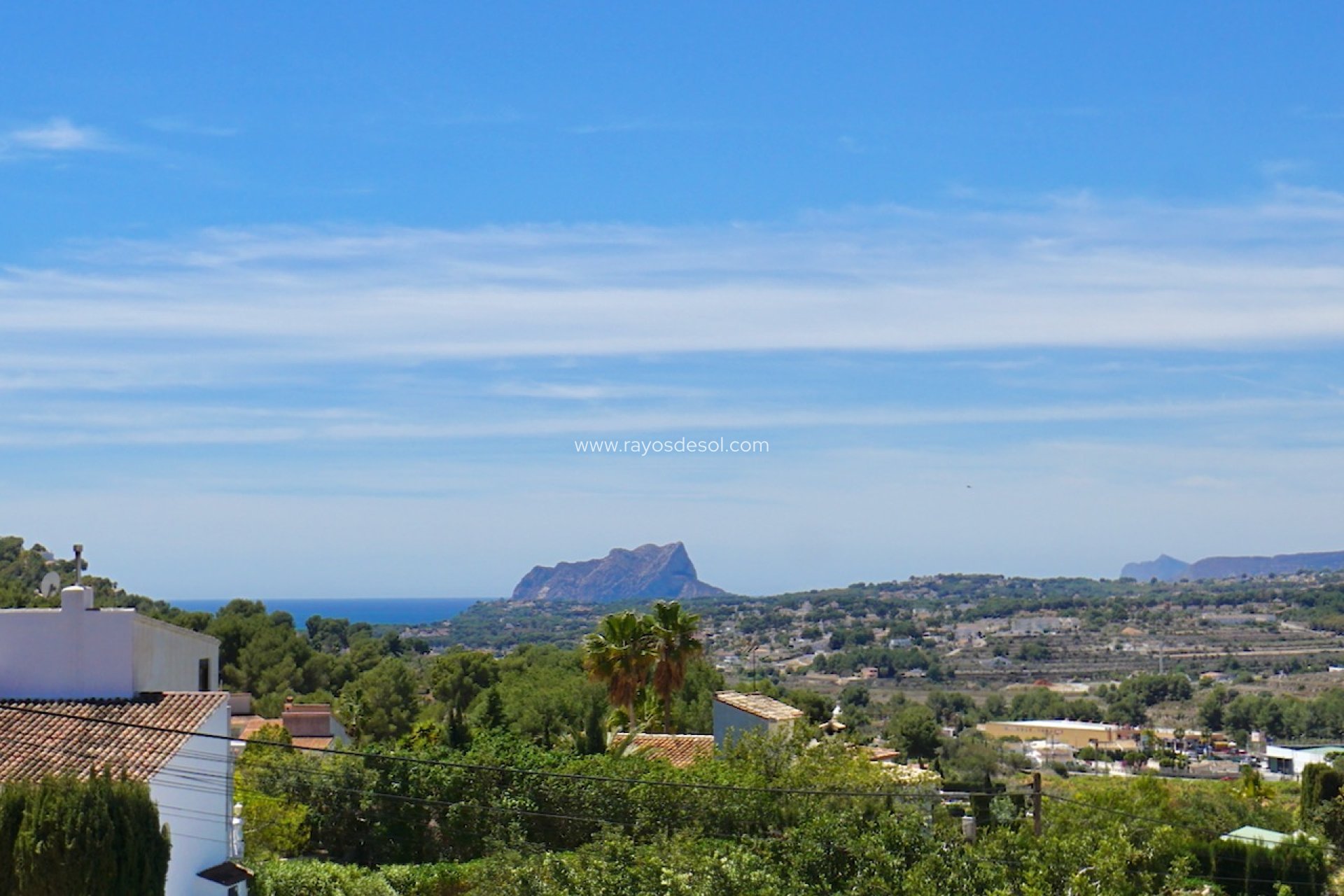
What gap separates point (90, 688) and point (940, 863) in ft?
45.0

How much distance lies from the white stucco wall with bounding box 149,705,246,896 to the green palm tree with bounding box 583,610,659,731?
21.1m

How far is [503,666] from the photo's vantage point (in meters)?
71.8

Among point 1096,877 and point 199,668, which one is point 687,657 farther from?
point 1096,877

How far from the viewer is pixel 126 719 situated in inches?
837

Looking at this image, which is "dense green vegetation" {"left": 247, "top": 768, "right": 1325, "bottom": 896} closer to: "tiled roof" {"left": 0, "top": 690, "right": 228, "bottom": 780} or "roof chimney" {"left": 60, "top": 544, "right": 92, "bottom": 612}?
"tiled roof" {"left": 0, "top": 690, "right": 228, "bottom": 780}

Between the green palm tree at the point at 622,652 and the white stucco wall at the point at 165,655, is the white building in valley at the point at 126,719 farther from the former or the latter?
the green palm tree at the point at 622,652

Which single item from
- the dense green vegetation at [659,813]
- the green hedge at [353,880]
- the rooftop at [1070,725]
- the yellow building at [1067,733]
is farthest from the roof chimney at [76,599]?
the rooftop at [1070,725]

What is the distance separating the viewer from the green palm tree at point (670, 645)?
42.6 metres

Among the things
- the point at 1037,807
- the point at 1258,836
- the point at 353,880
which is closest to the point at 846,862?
the point at 1037,807

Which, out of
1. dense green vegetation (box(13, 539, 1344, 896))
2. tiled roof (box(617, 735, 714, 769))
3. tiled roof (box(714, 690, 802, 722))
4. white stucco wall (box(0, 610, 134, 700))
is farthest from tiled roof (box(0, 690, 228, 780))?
tiled roof (box(714, 690, 802, 722))

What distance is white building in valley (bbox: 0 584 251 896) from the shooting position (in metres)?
19.9

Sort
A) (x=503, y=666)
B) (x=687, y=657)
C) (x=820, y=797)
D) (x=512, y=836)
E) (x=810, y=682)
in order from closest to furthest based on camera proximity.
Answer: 1. (x=820, y=797)
2. (x=512, y=836)
3. (x=687, y=657)
4. (x=503, y=666)
5. (x=810, y=682)

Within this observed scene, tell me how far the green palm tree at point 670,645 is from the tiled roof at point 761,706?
1.71 meters

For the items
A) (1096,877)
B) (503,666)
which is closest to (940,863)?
(1096,877)
